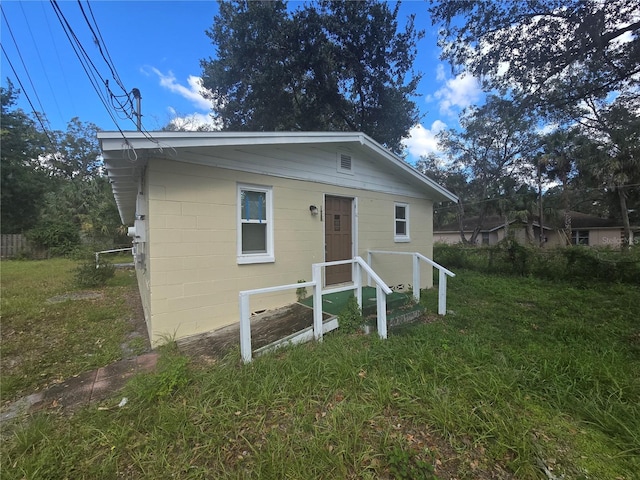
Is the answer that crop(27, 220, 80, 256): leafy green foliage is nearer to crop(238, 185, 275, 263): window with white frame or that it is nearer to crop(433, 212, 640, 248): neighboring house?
crop(238, 185, 275, 263): window with white frame

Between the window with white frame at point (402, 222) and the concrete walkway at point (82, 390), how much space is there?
6.18m

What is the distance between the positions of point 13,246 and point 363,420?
2304 cm

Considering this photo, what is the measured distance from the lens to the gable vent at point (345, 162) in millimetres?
6180

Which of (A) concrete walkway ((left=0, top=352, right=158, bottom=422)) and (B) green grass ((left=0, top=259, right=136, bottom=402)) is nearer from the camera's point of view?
(A) concrete walkway ((left=0, top=352, right=158, bottom=422))

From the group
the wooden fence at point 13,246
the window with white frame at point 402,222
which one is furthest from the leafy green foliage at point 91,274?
the wooden fence at point 13,246

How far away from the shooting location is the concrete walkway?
8.47 feet

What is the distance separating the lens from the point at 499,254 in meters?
10.8

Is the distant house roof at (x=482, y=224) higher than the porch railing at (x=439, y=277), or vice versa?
the distant house roof at (x=482, y=224)

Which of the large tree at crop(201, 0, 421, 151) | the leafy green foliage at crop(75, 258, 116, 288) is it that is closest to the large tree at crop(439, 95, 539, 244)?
the large tree at crop(201, 0, 421, 151)

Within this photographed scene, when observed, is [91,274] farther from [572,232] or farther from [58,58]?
[572,232]

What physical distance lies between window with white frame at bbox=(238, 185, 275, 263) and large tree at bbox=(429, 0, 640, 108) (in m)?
4.35

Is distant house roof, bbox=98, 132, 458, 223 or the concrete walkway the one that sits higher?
distant house roof, bbox=98, 132, 458, 223

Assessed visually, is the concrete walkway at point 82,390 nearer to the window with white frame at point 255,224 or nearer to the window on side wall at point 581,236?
the window with white frame at point 255,224

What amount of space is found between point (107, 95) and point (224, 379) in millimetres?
3894
